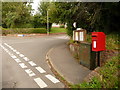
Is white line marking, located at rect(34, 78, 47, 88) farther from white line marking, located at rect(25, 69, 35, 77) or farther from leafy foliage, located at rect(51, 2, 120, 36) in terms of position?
leafy foliage, located at rect(51, 2, 120, 36)

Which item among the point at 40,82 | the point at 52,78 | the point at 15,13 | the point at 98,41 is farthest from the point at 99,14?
the point at 15,13

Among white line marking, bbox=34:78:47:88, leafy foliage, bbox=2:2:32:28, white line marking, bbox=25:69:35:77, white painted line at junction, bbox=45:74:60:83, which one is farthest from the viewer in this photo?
leafy foliage, bbox=2:2:32:28

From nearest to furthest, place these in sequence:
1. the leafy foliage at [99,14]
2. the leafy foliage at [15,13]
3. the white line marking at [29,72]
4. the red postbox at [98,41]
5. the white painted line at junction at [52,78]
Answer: the white painted line at junction at [52,78] < the red postbox at [98,41] < the white line marking at [29,72] < the leafy foliage at [99,14] < the leafy foliage at [15,13]

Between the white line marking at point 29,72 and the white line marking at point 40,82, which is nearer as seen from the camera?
the white line marking at point 40,82

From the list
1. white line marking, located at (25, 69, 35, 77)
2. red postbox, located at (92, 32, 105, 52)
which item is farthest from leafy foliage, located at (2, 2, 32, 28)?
red postbox, located at (92, 32, 105, 52)

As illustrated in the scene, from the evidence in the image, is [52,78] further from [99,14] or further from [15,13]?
[15,13]

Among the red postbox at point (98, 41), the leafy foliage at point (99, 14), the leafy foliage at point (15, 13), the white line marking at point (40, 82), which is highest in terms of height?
the leafy foliage at point (15, 13)

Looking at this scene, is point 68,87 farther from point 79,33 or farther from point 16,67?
point 79,33

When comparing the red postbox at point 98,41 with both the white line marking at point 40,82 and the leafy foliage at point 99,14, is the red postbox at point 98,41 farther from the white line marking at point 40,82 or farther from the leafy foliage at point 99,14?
the white line marking at point 40,82

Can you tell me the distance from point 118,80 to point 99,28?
4314mm

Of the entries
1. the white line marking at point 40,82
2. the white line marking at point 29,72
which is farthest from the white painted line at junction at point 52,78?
the white line marking at point 29,72

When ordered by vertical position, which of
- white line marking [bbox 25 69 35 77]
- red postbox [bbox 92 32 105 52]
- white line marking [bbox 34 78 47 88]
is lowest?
white line marking [bbox 34 78 47 88]

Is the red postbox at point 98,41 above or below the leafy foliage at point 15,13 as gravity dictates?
below

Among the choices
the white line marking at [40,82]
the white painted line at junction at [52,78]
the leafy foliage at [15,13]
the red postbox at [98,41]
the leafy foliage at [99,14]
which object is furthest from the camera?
the leafy foliage at [15,13]
